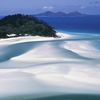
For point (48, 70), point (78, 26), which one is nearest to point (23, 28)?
point (48, 70)

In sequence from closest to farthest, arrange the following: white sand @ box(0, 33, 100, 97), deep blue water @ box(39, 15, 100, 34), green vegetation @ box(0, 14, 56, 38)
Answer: white sand @ box(0, 33, 100, 97), green vegetation @ box(0, 14, 56, 38), deep blue water @ box(39, 15, 100, 34)

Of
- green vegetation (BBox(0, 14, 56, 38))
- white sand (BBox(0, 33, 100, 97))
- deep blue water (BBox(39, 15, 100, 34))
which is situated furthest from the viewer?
deep blue water (BBox(39, 15, 100, 34))

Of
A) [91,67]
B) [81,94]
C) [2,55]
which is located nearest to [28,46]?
[2,55]

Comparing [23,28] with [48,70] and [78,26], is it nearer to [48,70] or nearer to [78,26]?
[48,70]

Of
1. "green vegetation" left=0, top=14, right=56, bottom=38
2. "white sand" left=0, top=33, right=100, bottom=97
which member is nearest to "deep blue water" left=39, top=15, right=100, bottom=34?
"green vegetation" left=0, top=14, right=56, bottom=38

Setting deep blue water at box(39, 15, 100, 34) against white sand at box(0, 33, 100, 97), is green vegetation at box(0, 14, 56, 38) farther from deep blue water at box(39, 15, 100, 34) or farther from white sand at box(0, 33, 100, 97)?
deep blue water at box(39, 15, 100, 34)

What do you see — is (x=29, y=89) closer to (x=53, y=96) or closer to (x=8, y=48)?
(x=53, y=96)
